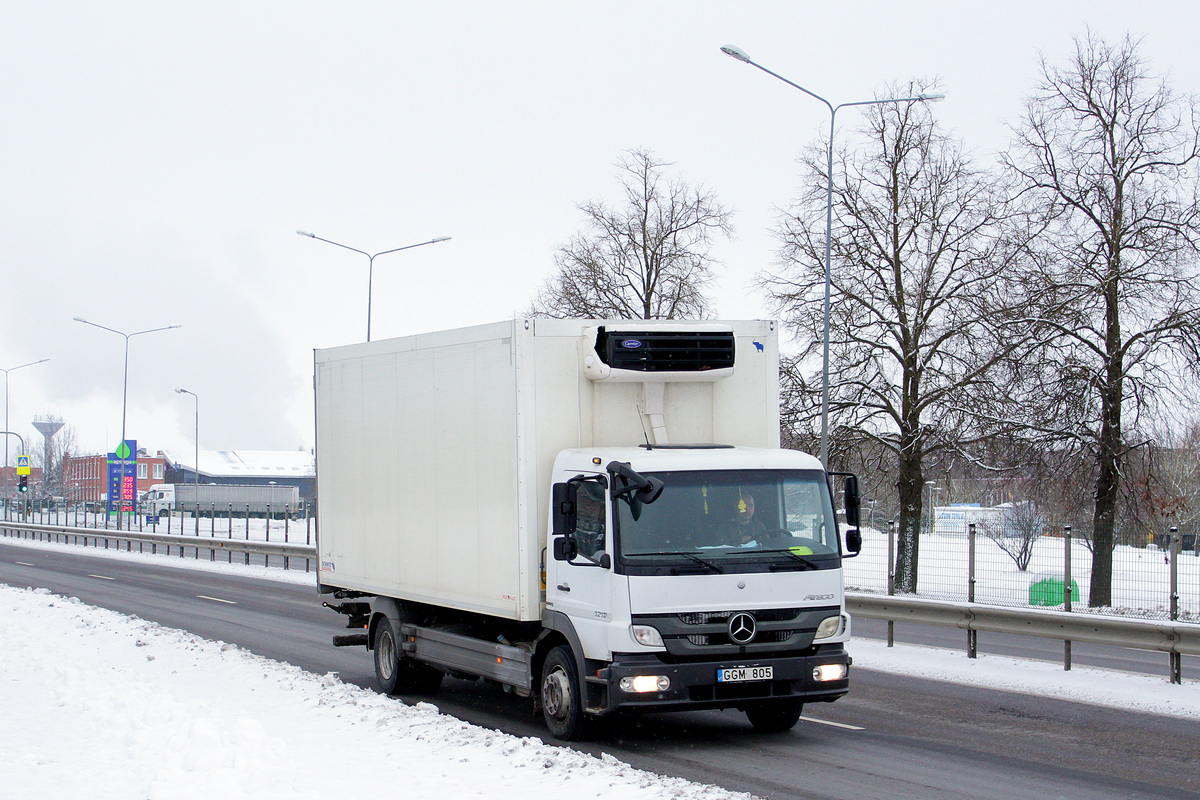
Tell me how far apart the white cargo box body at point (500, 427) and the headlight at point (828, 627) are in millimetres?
1799

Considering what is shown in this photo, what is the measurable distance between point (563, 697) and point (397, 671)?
3.07 metres

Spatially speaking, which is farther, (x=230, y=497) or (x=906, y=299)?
(x=230, y=497)

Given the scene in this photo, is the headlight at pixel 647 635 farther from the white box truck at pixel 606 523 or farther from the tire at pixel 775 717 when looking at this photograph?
the tire at pixel 775 717

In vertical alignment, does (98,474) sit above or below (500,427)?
below

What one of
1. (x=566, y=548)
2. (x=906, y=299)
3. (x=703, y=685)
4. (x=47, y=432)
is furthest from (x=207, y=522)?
(x=703, y=685)

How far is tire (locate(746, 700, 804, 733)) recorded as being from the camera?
9.45 m

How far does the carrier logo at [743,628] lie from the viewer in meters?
8.43

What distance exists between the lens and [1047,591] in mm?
19641

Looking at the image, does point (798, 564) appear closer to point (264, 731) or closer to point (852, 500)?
point (852, 500)

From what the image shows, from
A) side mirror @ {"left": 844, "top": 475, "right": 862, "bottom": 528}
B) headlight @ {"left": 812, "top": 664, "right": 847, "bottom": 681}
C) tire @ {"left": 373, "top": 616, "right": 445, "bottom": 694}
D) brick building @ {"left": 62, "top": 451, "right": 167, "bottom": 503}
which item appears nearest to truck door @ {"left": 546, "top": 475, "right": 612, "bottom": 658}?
headlight @ {"left": 812, "top": 664, "right": 847, "bottom": 681}

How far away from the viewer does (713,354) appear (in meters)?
9.61

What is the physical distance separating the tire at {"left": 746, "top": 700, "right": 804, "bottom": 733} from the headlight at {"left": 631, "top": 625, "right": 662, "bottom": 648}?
4.96 ft

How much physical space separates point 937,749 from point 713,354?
3480 millimetres

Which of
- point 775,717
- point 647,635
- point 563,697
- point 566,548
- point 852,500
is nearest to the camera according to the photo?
point 647,635
